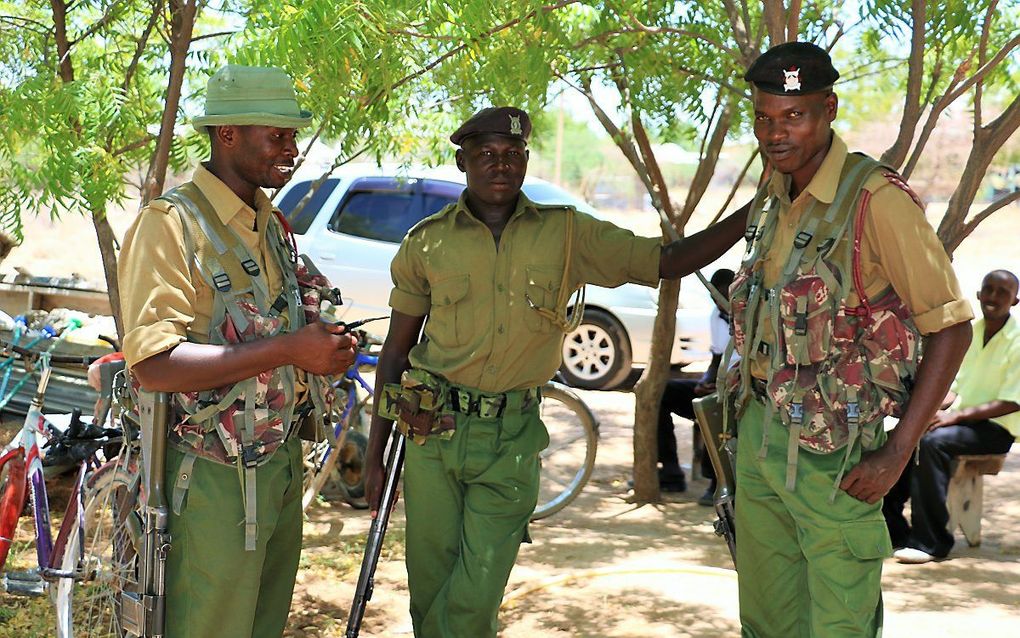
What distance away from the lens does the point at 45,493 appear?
4.61 m

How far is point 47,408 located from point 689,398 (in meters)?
3.69

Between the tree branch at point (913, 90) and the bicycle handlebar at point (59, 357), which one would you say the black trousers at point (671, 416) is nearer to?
the tree branch at point (913, 90)

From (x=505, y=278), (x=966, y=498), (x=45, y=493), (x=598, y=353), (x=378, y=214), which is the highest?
(x=378, y=214)

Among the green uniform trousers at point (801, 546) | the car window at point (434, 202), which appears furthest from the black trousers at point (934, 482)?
the car window at point (434, 202)

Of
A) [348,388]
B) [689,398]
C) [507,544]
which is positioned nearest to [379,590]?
[348,388]

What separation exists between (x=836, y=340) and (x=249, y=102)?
1.70m

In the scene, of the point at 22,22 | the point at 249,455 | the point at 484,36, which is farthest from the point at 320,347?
the point at 22,22

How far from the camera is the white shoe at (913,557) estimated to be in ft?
19.2

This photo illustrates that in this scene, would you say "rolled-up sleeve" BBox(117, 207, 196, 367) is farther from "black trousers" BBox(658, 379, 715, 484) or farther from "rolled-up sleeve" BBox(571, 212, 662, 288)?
"black trousers" BBox(658, 379, 715, 484)

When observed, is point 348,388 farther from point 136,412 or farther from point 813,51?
point 813,51

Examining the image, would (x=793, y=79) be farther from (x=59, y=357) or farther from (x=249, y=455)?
(x=59, y=357)

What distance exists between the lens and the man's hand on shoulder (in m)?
2.99

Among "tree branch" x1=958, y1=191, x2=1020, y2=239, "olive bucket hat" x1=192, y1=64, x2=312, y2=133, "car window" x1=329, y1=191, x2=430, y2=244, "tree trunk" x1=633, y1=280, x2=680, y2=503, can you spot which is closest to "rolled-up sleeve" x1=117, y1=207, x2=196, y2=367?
"olive bucket hat" x1=192, y1=64, x2=312, y2=133

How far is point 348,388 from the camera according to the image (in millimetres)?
6195
